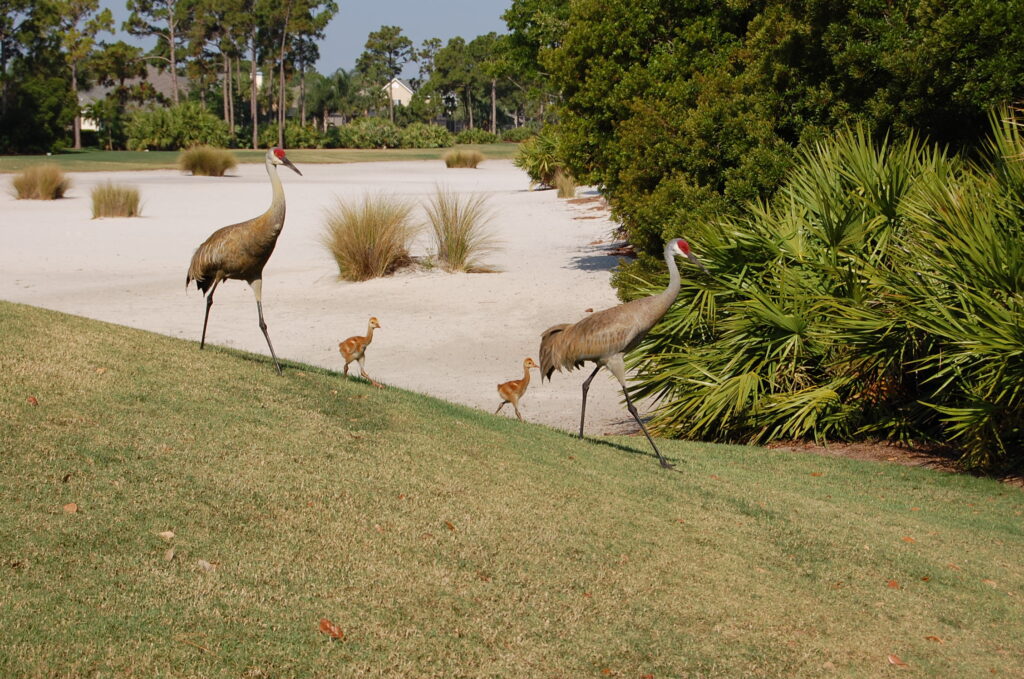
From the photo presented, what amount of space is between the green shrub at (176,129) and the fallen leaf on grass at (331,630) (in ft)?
259

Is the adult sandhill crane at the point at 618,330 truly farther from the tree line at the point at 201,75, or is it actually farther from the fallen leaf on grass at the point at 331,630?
the tree line at the point at 201,75

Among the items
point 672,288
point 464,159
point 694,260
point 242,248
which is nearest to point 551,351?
point 672,288

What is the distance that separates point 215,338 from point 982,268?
1125cm

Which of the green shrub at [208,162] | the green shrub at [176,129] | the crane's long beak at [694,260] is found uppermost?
the green shrub at [176,129]

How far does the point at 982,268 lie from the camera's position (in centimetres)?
1006

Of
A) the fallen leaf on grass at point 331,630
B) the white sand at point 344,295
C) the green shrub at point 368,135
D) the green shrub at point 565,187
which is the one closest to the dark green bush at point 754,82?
the white sand at point 344,295

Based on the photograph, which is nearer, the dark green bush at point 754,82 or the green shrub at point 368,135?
the dark green bush at point 754,82

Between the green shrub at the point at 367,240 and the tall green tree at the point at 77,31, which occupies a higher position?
the tall green tree at the point at 77,31

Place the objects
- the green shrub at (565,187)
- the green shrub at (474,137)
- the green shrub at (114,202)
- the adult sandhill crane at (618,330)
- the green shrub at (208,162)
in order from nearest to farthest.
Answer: the adult sandhill crane at (618,330) → the green shrub at (114,202) → the green shrub at (565,187) → the green shrub at (208,162) → the green shrub at (474,137)

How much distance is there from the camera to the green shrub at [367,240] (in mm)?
22953

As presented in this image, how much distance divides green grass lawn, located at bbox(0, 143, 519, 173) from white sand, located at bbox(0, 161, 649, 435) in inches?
659

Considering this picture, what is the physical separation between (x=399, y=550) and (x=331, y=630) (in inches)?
39.9

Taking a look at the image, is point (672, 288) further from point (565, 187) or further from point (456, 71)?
point (456, 71)

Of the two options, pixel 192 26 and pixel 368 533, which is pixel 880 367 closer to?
pixel 368 533
